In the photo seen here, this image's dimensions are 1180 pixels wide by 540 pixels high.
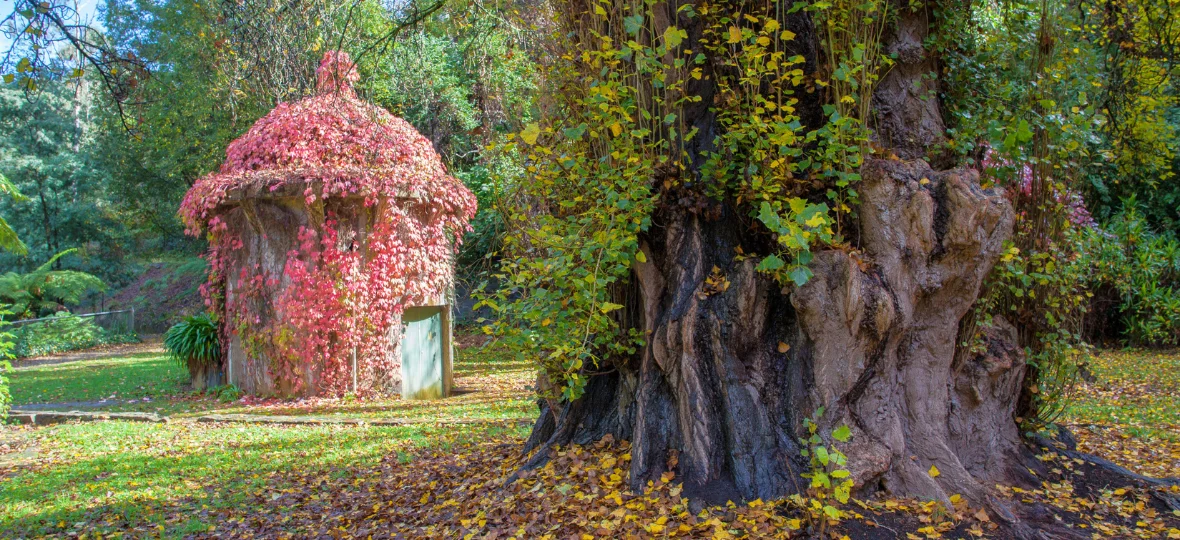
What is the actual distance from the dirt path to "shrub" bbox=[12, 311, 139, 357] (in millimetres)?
502

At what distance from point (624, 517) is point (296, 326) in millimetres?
9416

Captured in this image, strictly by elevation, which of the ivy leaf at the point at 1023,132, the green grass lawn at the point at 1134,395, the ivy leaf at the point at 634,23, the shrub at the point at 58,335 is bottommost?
the green grass lawn at the point at 1134,395

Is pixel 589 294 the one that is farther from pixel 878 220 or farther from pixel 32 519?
pixel 32 519

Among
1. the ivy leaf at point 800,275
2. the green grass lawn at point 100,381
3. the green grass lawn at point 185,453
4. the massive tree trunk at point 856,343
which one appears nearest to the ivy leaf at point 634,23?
the massive tree trunk at point 856,343

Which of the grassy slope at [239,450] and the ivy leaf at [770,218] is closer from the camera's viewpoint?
the ivy leaf at [770,218]

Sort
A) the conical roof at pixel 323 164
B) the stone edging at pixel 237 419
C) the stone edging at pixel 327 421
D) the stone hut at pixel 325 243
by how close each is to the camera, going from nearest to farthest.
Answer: the stone edging at pixel 327 421, the stone edging at pixel 237 419, the conical roof at pixel 323 164, the stone hut at pixel 325 243

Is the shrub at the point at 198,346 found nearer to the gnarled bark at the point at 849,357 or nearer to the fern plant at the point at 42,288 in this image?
the gnarled bark at the point at 849,357

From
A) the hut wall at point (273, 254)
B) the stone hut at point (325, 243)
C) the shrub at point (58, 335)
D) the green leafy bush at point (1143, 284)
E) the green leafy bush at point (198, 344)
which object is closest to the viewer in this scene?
the stone hut at point (325, 243)

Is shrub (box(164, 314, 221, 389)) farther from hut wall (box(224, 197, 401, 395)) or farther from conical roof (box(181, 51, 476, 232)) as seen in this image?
conical roof (box(181, 51, 476, 232))

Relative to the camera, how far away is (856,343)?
4098 mm

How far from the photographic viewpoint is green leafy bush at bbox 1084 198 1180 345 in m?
→ 14.2

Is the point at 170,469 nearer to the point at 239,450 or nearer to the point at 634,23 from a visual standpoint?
the point at 239,450

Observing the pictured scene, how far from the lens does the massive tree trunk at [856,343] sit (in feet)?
13.3

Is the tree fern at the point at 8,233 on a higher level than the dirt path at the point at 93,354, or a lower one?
higher
